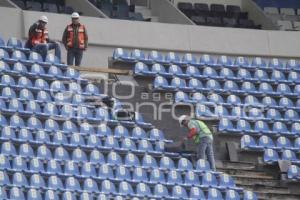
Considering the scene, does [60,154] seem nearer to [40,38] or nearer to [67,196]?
[67,196]

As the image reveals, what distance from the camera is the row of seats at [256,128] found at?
100 feet

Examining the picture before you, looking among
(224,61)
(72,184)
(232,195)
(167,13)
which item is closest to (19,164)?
(72,184)

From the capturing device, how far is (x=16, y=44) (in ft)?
102

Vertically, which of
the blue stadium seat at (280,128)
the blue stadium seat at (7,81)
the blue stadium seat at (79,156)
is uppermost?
the blue stadium seat at (7,81)

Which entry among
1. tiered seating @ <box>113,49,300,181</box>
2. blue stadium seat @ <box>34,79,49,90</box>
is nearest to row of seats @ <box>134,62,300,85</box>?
tiered seating @ <box>113,49,300,181</box>

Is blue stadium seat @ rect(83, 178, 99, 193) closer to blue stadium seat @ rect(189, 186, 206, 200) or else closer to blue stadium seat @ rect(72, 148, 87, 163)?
blue stadium seat @ rect(72, 148, 87, 163)

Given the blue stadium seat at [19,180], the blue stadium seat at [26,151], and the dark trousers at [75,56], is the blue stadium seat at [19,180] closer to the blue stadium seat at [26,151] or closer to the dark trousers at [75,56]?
the blue stadium seat at [26,151]

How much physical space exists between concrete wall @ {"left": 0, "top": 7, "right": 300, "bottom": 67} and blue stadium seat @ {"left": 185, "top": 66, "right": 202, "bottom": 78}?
5.73 ft

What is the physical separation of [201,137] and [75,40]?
3.79 meters

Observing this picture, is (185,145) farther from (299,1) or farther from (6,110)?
Answer: (299,1)

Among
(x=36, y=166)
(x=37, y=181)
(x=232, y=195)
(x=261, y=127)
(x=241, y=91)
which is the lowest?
(x=232, y=195)

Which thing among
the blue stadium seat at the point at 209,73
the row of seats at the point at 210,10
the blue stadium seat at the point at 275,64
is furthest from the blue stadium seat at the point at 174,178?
the row of seats at the point at 210,10

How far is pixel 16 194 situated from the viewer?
2703 cm

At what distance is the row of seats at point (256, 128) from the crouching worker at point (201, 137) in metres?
1.19
